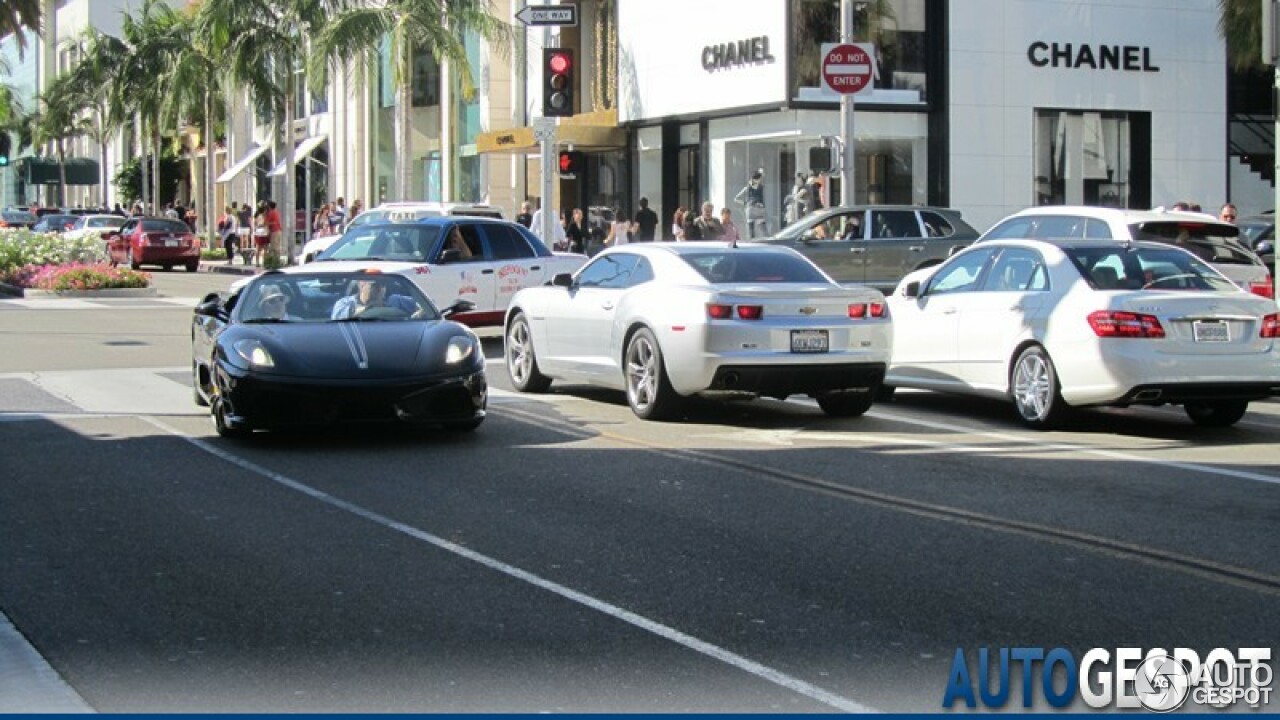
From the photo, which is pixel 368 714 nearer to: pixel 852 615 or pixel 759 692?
pixel 759 692

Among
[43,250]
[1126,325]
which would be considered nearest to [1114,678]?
[1126,325]

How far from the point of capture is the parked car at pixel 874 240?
27703 millimetres

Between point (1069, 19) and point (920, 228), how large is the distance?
14002 mm

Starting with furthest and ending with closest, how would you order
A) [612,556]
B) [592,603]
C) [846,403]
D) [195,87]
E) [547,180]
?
1. [195,87]
2. [547,180]
3. [846,403]
4. [612,556]
5. [592,603]

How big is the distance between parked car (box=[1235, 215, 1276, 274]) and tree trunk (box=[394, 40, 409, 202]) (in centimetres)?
2133

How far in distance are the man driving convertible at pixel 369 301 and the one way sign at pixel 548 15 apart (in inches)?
397

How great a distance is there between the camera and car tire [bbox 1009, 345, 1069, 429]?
14481mm

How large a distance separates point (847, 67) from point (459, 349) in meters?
13.6

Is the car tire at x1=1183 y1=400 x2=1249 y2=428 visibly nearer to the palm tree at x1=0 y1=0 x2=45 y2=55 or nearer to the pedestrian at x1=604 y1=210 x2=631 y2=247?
the palm tree at x1=0 y1=0 x2=45 y2=55

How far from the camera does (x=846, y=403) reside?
615 inches

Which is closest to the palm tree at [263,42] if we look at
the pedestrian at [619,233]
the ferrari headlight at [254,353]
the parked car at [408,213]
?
the pedestrian at [619,233]

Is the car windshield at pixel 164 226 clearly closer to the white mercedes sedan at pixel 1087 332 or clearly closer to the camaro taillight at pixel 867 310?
the white mercedes sedan at pixel 1087 332

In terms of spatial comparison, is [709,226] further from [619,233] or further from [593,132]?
[593,132]

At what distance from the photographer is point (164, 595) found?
8188 mm
